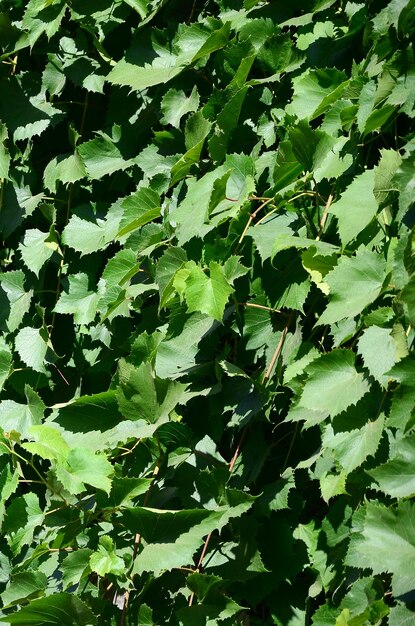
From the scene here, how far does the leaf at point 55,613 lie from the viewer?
1757 mm

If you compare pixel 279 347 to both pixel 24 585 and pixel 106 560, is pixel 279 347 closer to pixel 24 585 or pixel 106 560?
pixel 106 560

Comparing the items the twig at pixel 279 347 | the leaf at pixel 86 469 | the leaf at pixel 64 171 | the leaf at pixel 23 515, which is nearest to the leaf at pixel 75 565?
the leaf at pixel 86 469

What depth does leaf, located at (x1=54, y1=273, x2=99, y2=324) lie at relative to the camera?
2.47 m

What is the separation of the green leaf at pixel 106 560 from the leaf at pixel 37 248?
3.26 feet

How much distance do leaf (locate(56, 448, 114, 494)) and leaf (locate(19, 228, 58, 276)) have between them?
0.88 metres

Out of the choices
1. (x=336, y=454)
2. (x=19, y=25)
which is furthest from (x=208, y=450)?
(x=19, y=25)

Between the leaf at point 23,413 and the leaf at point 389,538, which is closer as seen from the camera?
the leaf at point 389,538

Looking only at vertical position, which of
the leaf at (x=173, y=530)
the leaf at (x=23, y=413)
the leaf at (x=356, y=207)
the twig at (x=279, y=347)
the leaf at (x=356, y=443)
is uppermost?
the leaf at (x=356, y=207)

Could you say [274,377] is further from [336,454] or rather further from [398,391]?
[398,391]

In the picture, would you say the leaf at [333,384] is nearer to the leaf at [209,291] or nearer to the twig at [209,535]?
the leaf at [209,291]

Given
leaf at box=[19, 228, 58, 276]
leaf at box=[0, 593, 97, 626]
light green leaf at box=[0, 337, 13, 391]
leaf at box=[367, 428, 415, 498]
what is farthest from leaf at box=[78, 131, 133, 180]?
leaf at box=[367, 428, 415, 498]

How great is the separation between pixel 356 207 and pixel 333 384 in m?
0.35

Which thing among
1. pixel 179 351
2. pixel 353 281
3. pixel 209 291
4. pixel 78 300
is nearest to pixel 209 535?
pixel 179 351

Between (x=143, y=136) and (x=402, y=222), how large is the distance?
1.04m
